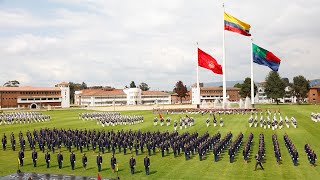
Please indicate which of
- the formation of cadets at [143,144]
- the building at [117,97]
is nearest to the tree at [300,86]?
the building at [117,97]

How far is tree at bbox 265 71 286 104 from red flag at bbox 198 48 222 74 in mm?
52100

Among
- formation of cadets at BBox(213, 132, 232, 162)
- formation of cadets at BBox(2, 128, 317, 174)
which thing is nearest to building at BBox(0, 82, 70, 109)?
formation of cadets at BBox(2, 128, 317, 174)

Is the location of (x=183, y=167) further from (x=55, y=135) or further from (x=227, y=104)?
(x=227, y=104)

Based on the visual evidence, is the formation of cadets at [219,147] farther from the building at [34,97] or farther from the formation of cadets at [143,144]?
the building at [34,97]

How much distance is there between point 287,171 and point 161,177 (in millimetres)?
6654

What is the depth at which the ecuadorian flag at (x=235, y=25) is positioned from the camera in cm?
5284

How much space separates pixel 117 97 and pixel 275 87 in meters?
53.6

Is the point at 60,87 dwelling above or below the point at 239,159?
above

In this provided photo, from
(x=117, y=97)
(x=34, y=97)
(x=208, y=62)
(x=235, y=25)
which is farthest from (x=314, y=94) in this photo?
(x=34, y=97)

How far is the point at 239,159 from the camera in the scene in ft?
66.7

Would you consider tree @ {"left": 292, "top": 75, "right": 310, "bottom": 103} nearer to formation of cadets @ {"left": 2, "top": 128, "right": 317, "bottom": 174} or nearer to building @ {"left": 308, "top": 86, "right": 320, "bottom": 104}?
building @ {"left": 308, "top": 86, "right": 320, "bottom": 104}

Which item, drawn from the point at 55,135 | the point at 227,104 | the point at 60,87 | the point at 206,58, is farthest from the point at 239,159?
the point at 60,87

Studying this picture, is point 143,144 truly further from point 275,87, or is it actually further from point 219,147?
point 275,87

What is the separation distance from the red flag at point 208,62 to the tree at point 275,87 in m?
52.1
